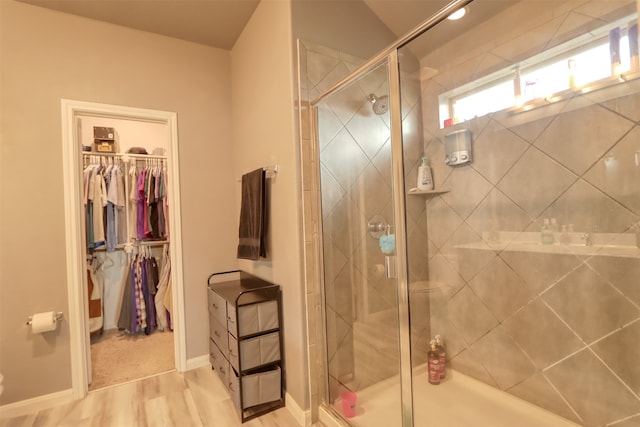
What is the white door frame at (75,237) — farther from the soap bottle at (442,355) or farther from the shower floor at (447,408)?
the soap bottle at (442,355)

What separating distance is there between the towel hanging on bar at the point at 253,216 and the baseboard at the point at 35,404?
153cm

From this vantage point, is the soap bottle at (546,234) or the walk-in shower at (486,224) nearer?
the walk-in shower at (486,224)

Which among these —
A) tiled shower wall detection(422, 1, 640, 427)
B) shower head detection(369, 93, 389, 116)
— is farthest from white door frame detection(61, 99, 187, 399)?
tiled shower wall detection(422, 1, 640, 427)

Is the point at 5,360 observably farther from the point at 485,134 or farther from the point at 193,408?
the point at 485,134

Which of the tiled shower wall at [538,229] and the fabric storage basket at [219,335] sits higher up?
the tiled shower wall at [538,229]

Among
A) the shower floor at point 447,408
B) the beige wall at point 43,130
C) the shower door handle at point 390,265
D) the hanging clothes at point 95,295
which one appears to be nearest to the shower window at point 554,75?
the shower door handle at point 390,265

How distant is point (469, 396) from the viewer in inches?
80.7

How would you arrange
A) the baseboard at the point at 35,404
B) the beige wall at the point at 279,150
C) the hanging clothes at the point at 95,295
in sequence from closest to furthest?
the beige wall at the point at 279,150 < the baseboard at the point at 35,404 < the hanging clothes at the point at 95,295

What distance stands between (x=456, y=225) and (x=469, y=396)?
1161 millimetres

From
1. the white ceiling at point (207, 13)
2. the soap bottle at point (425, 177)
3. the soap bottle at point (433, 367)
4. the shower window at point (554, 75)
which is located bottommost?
the soap bottle at point (433, 367)

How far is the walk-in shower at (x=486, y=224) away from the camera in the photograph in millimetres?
1530

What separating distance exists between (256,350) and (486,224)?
1.73 metres

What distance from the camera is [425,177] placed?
2.25 metres

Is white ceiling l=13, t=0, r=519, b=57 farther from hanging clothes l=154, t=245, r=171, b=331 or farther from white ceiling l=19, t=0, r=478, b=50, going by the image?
hanging clothes l=154, t=245, r=171, b=331
